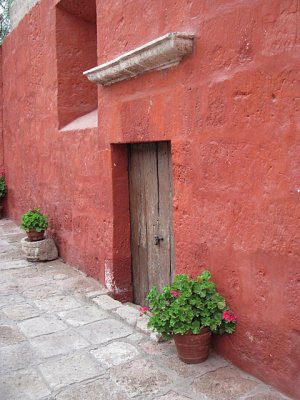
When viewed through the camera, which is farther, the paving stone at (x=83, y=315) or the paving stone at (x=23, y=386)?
the paving stone at (x=83, y=315)

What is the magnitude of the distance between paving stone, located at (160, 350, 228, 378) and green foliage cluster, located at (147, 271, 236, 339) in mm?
205

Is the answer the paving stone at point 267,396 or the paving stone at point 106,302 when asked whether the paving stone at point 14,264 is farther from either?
the paving stone at point 267,396

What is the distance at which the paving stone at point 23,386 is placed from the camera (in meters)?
3.05

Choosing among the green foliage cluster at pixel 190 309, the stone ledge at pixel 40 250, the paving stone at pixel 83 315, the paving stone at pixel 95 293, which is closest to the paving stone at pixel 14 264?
the stone ledge at pixel 40 250

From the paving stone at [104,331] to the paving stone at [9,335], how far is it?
0.54 meters

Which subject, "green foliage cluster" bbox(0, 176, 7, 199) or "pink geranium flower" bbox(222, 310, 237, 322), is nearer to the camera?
"pink geranium flower" bbox(222, 310, 237, 322)

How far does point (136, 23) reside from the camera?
4262 millimetres

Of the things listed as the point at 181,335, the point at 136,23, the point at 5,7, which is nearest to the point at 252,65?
the point at 136,23

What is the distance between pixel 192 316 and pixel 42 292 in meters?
2.57

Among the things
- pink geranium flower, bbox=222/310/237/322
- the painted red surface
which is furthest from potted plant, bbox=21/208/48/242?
pink geranium flower, bbox=222/310/237/322

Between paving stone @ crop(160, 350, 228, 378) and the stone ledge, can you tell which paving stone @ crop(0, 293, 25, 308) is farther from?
paving stone @ crop(160, 350, 228, 378)

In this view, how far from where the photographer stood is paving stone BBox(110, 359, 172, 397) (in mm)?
3074

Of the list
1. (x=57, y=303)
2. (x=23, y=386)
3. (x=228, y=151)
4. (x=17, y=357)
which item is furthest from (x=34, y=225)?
(x=228, y=151)

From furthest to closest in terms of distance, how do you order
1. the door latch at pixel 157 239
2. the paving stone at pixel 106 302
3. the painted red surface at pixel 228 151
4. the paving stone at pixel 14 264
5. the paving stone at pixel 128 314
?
1. the paving stone at pixel 14 264
2. the paving stone at pixel 106 302
3. the door latch at pixel 157 239
4. the paving stone at pixel 128 314
5. the painted red surface at pixel 228 151
